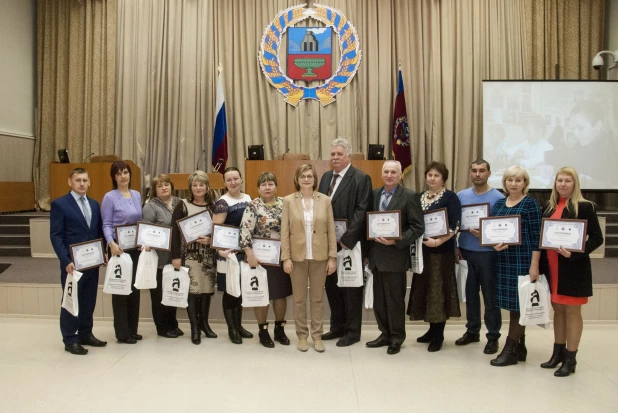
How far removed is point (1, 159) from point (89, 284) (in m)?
5.67

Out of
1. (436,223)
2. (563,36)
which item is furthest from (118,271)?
(563,36)

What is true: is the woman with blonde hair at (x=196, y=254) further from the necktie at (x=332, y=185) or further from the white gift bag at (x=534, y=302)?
the white gift bag at (x=534, y=302)

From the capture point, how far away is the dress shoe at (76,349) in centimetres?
401

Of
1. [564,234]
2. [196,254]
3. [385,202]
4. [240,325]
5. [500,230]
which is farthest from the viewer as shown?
[240,325]

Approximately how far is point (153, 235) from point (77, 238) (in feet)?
1.80

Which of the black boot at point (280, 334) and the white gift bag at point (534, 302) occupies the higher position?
the white gift bag at point (534, 302)

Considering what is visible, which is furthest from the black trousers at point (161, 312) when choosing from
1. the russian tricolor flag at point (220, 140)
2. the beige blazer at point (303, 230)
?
the russian tricolor flag at point (220, 140)

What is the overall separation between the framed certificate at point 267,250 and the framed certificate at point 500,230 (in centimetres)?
146

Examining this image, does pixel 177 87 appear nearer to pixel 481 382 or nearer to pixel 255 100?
pixel 255 100

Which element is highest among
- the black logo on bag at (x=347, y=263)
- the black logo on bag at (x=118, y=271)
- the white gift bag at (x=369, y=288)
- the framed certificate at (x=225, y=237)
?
the framed certificate at (x=225, y=237)

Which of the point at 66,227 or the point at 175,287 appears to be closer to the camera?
the point at 66,227

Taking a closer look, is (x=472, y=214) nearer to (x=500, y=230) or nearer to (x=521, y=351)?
(x=500, y=230)

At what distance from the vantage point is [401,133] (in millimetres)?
8656

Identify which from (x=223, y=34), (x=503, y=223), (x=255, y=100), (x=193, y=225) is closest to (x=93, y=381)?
(x=193, y=225)
